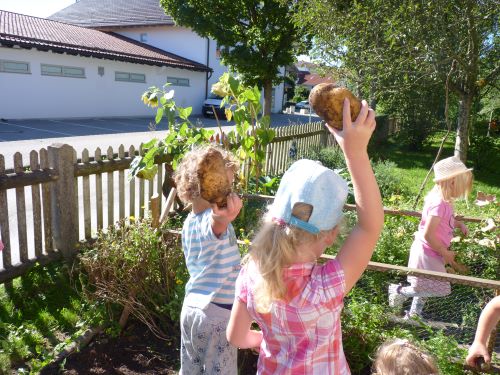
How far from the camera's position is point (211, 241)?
1875 mm

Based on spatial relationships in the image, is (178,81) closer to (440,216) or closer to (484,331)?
(440,216)

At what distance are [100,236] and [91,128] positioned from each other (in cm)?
1435

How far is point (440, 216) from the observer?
2883 mm

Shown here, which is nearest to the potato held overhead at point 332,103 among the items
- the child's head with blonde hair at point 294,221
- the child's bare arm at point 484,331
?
the child's head with blonde hair at point 294,221

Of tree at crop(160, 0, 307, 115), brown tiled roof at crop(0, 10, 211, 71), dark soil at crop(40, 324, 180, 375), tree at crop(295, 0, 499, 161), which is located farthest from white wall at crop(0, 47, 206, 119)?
dark soil at crop(40, 324, 180, 375)

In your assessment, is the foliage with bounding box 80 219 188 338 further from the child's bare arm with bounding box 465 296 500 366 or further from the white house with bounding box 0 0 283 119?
the white house with bounding box 0 0 283 119

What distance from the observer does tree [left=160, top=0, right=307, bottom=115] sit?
1387cm

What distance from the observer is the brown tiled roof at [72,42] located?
1689 cm

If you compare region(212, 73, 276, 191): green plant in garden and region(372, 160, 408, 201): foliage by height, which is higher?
region(212, 73, 276, 191): green plant in garden

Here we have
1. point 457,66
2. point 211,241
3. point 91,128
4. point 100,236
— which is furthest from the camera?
point 91,128

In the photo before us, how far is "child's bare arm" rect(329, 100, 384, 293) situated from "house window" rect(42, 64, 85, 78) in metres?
→ 19.0

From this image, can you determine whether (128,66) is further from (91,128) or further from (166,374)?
(166,374)

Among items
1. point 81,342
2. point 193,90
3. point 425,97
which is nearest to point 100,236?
point 81,342

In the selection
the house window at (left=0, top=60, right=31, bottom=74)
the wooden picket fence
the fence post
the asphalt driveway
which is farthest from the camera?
the house window at (left=0, top=60, right=31, bottom=74)
